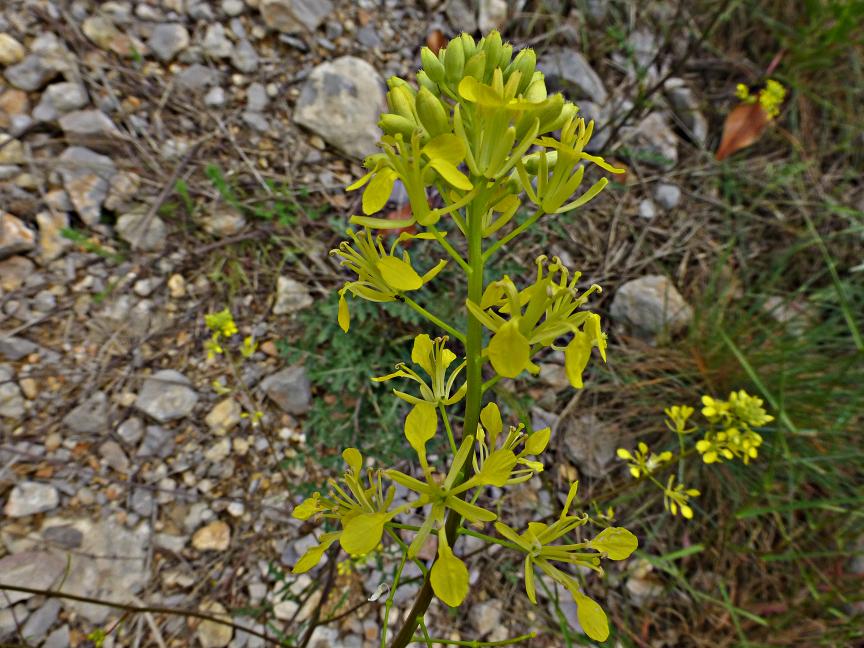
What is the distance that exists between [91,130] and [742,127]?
14.6ft

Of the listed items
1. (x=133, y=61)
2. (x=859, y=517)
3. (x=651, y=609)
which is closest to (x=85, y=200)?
(x=133, y=61)

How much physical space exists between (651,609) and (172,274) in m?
3.22

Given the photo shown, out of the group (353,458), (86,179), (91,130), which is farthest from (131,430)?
(353,458)

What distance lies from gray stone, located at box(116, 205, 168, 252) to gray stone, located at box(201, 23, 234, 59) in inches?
48.5

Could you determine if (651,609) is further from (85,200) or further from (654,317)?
(85,200)

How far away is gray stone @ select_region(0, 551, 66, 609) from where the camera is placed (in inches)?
87.9

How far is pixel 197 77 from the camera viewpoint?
3541 millimetres

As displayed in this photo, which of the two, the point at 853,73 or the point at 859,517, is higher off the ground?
the point at 853,73

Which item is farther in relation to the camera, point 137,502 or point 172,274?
point 172,274

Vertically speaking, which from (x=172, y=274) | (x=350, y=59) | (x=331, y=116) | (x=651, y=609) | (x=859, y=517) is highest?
(x=350, y=59)

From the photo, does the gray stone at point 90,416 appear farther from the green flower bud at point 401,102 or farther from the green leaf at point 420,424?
the green flower bud at point 401,102

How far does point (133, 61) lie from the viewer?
3467mm

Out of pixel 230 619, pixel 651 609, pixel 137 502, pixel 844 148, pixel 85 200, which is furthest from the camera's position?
pixel 844 148

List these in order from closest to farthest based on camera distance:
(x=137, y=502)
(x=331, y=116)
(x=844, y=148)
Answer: (x=137, y=502) → (x=331, y=116) → (x=844, y=148)
